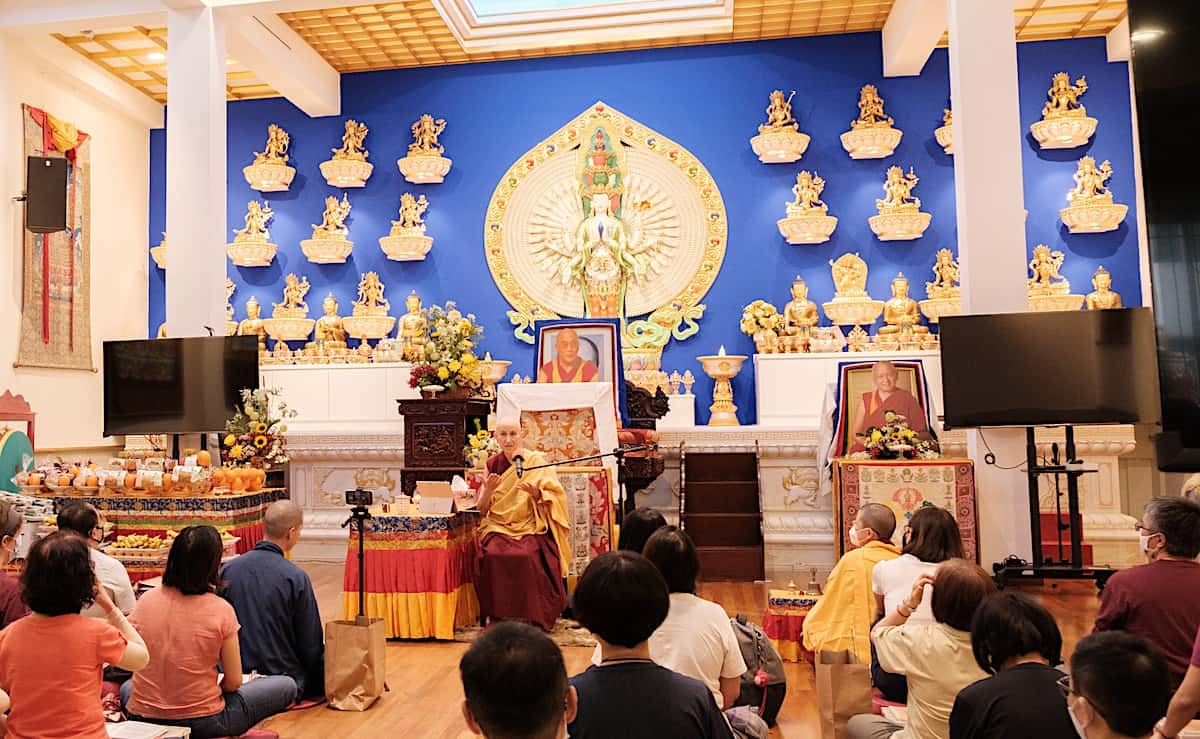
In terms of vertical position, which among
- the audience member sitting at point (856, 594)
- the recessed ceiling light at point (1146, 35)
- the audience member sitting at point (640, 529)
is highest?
the recessed ceiling light at point (1146, 35)

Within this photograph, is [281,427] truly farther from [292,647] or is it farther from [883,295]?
[883,295]

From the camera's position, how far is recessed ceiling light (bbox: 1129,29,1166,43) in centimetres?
173

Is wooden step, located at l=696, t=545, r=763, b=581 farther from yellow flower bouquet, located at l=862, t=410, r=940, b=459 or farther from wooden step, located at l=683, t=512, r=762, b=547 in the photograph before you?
yellow flower bouquet, located at l=862, t=410, r=940, b=459

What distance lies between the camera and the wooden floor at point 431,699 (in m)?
3.97

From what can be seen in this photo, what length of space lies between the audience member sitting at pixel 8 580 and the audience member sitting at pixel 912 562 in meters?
3.13

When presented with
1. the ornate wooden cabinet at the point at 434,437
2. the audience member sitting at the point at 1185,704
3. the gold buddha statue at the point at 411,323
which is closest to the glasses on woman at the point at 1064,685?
the audience member sitting at the point at 1185,704

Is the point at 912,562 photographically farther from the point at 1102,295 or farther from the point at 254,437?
the point at 1102,295

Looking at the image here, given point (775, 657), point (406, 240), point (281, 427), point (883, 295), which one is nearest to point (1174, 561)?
point (775, 657)

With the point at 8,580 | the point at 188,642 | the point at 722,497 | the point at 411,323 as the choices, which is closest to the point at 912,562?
the point at 188,642

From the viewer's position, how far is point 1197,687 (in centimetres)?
227

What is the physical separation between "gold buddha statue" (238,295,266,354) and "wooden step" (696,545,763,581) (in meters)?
5.98

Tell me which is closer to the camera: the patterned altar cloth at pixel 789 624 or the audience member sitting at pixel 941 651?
the audience member sitting at pixel 941 651

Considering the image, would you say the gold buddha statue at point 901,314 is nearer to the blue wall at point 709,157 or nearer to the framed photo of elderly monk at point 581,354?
the blue wall at point 709,157

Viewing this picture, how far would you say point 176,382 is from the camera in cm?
761
